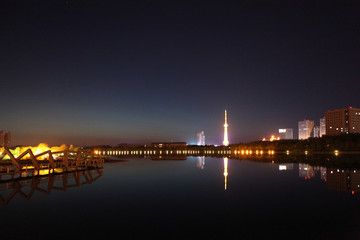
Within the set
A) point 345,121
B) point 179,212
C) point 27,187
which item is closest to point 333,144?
point 179,212

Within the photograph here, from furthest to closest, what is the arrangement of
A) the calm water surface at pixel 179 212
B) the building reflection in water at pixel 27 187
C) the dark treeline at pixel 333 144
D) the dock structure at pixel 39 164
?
the dark treeline at pixel 333 144, the dock structure at pixel 39 164, the building reflection in water at pixel 27 187, the calm water surface at pixel 179 212

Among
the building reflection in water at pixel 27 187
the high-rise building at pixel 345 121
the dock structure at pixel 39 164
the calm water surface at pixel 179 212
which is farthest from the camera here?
the high-rise building at pixel 345 121

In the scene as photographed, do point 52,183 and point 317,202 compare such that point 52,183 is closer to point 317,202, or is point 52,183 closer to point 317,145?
point 317,202

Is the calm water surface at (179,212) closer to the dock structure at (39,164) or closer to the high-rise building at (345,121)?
the dock structure at (39,164)

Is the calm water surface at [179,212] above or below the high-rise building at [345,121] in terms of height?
below

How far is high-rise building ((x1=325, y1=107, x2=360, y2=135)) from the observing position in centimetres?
17538

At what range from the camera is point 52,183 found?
24141 mm

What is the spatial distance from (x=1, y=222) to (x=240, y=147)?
154m

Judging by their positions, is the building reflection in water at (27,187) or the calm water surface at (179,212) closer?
the calm water surface at (179,212)

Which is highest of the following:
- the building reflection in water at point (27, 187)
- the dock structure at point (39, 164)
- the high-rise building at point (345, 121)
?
the high-rise building at point (345, 121)

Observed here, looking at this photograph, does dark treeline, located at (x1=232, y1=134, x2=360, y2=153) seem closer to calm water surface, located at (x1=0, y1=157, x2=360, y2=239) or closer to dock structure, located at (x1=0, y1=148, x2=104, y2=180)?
calm water surface, located at (x1=0, y1=157, x2=360, y2=239)

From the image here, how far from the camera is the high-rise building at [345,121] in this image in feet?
575

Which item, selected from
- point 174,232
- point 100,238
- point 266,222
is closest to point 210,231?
point 174,232

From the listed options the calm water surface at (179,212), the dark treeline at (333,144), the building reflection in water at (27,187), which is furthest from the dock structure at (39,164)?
the dark treeline at (333,144)
